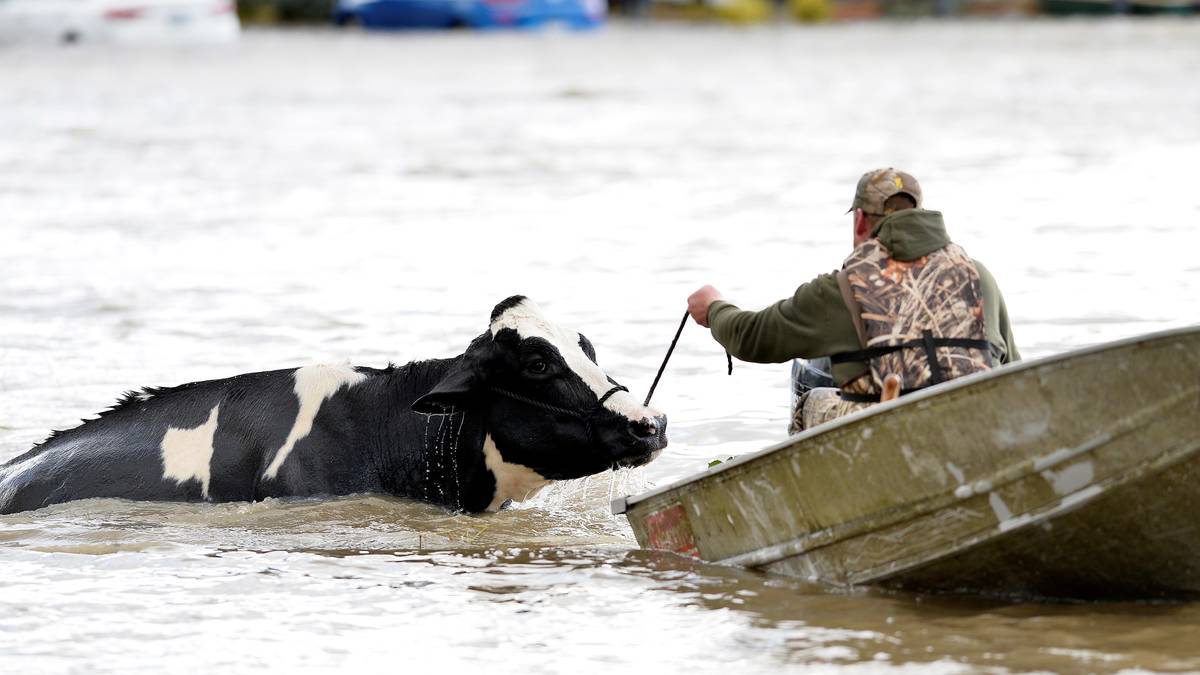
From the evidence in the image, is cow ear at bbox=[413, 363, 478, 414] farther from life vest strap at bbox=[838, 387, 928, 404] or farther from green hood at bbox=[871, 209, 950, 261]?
green hood at bbox=[871, 209, 950, 261]

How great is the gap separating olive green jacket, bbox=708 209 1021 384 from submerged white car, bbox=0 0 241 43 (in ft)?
179

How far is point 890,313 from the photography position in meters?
8.05

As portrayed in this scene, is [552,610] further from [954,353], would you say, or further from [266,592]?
[954,353]

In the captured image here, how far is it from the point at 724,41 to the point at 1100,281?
50328 millimetres

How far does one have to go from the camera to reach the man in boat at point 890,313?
317 inches

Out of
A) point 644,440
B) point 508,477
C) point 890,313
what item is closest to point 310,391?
point 508,477

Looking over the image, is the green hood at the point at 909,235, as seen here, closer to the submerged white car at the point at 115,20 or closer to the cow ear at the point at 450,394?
the cow ear at the point at 450,394

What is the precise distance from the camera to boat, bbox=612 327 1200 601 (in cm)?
727

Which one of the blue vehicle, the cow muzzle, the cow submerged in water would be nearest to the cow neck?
the cow submerged in water

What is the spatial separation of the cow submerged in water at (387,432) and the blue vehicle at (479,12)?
2643 inches

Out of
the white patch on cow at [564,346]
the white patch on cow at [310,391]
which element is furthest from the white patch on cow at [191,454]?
the white patch on cow at [564,346]

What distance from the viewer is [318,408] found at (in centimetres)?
938

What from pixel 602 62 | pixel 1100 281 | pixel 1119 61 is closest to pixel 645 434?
pixel 1100 281

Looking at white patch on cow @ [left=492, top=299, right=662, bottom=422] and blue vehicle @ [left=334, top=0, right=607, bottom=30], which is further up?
blue vehicle @ [left=334, top=0, right=607, bottom=30]
